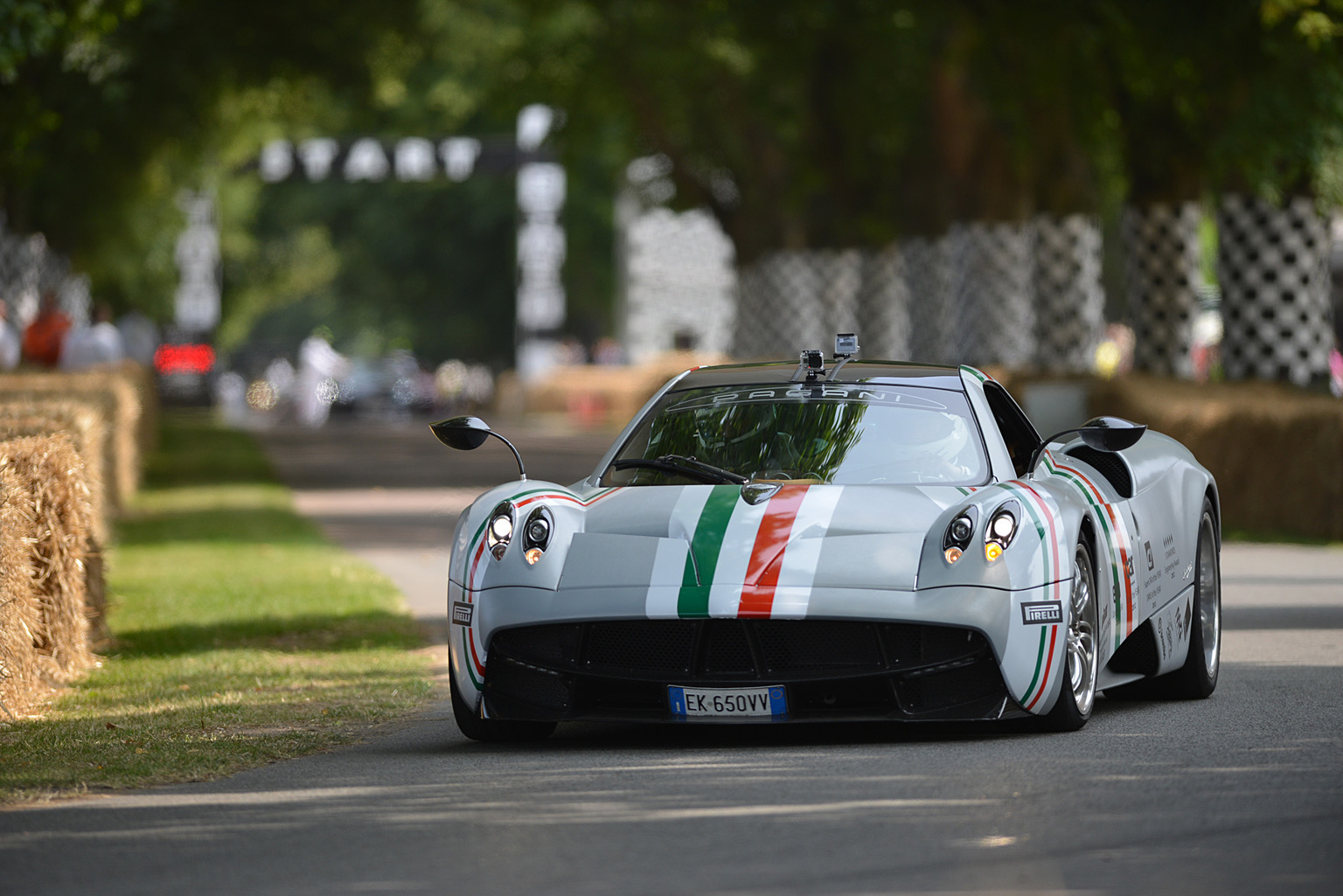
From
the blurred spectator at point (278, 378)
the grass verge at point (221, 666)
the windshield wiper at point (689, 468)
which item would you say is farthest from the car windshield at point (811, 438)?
the blurred spectator at point (278, 378)

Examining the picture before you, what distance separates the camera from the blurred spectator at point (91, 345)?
2750 centimetres

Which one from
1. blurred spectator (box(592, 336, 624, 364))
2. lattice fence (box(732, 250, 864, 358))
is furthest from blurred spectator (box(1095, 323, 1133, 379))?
blurred spectator (box(592, 336, 624, 364))

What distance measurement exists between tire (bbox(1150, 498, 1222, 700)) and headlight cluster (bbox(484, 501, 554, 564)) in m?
2.79

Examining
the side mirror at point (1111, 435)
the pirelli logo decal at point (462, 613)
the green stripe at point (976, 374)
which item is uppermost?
the green stripe at point (976, 374)

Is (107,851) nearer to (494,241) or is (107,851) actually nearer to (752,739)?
(752,739)

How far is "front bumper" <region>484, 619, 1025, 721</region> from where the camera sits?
291 inches

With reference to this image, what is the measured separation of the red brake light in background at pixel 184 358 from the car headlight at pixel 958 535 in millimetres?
60223

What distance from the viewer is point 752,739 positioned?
7902 millimetres

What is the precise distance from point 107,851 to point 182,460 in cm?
2700

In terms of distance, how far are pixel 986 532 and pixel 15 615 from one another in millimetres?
4216

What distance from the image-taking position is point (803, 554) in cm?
749

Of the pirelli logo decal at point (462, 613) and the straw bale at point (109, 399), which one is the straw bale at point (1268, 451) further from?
the pirelli logo decal at point (462, 613)

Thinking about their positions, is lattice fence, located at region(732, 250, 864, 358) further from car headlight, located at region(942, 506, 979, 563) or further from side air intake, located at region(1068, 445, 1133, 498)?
car headlight, located at region(942, 506, 979, 563)

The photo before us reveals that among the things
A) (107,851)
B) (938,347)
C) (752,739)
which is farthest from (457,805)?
(938,347)
